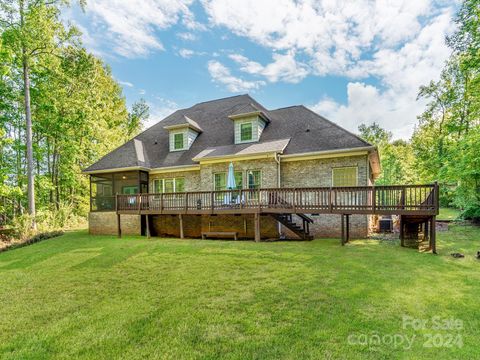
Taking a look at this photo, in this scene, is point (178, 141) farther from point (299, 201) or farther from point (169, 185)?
point (299, 201)

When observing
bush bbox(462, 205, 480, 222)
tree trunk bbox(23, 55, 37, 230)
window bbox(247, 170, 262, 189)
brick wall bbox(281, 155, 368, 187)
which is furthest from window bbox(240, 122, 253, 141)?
tree trunk bbox(23, 55, 37, 230)

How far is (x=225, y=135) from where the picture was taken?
1641 centimetres

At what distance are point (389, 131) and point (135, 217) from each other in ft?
124

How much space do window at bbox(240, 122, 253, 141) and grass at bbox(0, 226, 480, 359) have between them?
8.18m

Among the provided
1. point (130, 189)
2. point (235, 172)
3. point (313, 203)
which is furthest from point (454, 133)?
point (130, 189)

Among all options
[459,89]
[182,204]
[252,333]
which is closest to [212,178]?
[182,204]

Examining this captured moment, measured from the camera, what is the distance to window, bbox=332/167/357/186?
38.9 feet

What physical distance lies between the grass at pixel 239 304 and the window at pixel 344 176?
3.94 meters

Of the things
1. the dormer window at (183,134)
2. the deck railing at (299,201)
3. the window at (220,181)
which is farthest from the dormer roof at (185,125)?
the deck railing at (299,201)

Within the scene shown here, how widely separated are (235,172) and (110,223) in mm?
8710

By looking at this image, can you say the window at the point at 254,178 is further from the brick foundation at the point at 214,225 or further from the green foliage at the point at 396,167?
the green foliage at the point at 396,167

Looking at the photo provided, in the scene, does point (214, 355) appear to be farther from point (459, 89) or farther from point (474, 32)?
point (459, 89)

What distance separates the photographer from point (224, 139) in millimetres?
16141

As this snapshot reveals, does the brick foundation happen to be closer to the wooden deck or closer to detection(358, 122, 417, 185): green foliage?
the wooden deck
